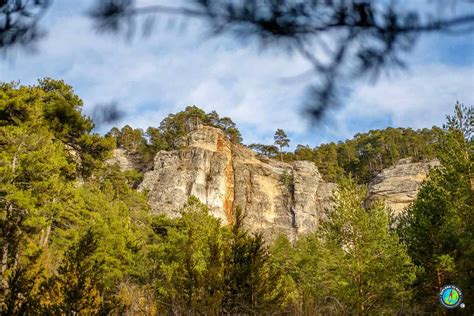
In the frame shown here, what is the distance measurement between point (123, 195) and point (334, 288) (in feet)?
73.0

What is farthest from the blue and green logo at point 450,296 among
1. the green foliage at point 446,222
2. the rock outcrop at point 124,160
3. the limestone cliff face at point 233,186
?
the rock outcrop at point 124,160

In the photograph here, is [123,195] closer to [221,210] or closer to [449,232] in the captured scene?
[221,210]

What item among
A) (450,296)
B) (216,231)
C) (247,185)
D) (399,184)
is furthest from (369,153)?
(450,296)

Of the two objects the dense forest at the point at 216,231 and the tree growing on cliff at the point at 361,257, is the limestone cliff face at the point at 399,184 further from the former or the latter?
the dense forest at the point at 216,231

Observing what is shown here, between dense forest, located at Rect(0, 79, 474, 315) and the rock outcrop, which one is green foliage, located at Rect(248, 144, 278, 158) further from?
dense forest, located at Rect(0, 79, 474, 315)

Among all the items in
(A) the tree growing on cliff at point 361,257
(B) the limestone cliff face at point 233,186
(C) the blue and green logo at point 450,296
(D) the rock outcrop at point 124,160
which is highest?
(D) the rock outcrop at point 124,160

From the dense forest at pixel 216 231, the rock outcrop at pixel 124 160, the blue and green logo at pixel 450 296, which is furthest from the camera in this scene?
the rock outcrop at pixel 124 160

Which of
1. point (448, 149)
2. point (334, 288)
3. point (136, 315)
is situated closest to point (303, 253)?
point (334, 288)

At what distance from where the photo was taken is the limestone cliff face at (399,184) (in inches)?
1919

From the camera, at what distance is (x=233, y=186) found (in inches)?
1875

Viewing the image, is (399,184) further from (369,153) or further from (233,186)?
(233,186)

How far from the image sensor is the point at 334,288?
59.9 ft

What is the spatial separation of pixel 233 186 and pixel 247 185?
4.97 ft

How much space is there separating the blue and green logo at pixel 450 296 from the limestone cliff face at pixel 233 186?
3154 cm
